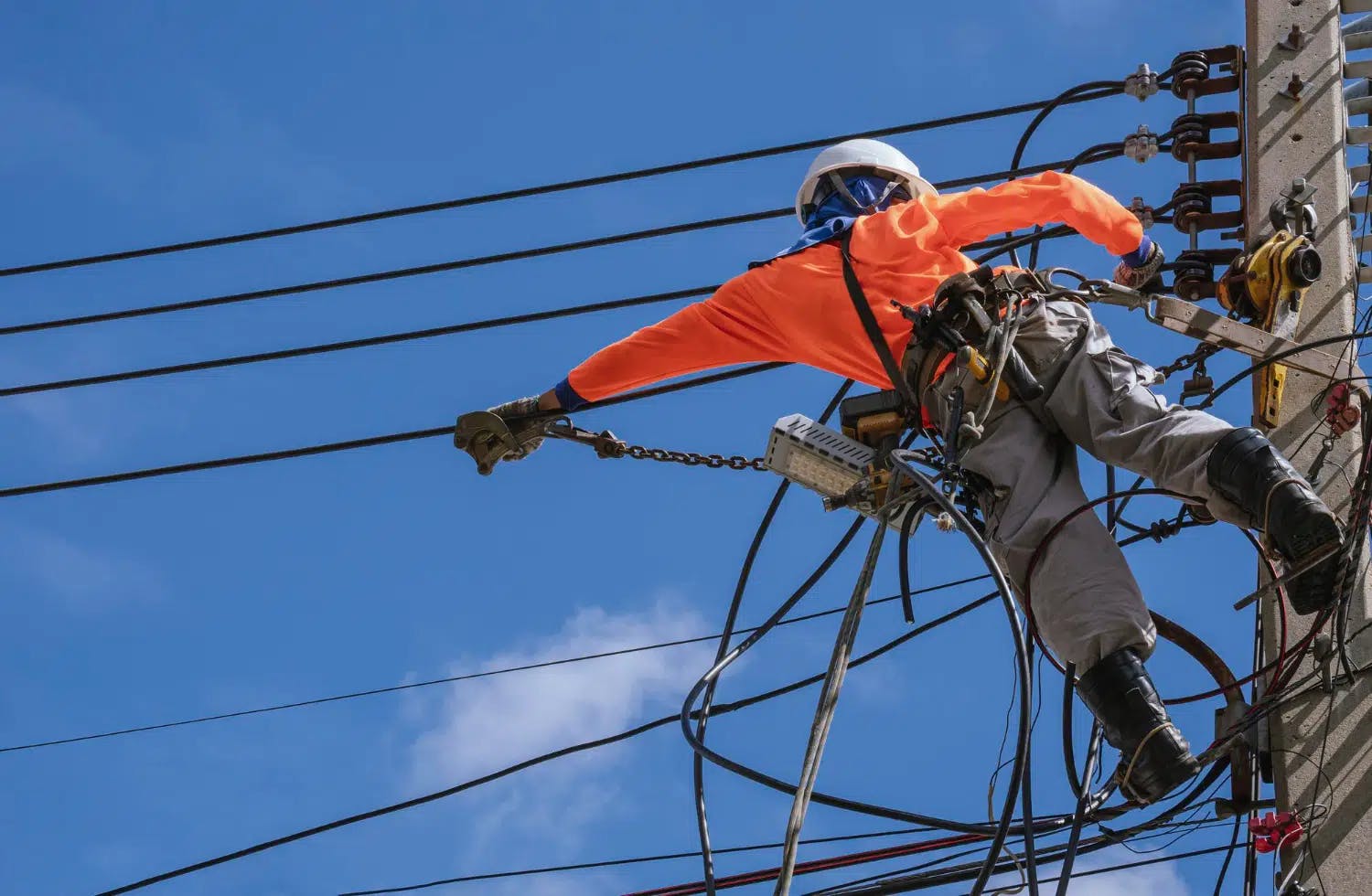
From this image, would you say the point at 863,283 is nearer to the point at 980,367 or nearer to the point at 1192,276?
the point at 980,367

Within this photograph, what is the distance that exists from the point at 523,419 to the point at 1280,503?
2.93m

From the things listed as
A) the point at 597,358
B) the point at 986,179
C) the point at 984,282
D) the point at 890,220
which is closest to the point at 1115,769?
the point at 984,282

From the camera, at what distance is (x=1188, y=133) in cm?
728

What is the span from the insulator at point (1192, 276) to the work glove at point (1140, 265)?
0.99 ft

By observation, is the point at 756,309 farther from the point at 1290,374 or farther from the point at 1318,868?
the point at 1318,868

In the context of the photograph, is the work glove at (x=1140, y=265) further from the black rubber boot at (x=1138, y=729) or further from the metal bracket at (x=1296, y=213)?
the black rubber boot at (x=1138, y=729)

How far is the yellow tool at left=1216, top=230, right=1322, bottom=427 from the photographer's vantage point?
6.12 metres

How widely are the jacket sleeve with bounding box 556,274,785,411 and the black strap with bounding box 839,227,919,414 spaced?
420mm

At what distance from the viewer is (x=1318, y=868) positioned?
5.49 meters

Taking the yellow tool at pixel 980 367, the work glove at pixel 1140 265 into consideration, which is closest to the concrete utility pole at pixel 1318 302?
the work glove at pixel 1140 265

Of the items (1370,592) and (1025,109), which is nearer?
(1370,592)

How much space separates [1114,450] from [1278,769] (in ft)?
3.49

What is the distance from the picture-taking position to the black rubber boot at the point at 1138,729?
519cm

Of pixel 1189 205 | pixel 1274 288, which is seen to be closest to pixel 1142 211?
pixel 1189 205
